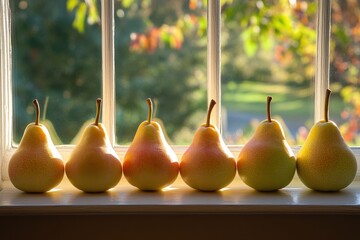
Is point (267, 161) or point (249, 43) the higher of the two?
point (249, 43)

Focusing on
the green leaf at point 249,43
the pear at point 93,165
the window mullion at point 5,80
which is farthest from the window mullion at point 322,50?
the window mullion at point 5,80

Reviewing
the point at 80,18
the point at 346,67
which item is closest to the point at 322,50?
the point at 346,67

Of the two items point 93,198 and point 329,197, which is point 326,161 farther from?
point 93,198

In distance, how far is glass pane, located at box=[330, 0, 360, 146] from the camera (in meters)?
1.40

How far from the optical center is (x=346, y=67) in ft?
4.63

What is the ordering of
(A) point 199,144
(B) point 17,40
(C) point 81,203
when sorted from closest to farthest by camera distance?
(C) point 81,203 → (A) point 199,144 → (B) point 17,40

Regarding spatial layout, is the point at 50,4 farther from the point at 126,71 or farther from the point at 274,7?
the point at 274,7

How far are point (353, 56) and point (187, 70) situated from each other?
40 cm

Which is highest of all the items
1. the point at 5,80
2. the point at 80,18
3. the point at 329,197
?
the point at 80,18

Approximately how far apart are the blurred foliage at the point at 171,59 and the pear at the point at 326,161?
0.63 feet

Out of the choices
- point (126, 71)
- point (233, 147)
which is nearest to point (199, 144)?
point (233, 147)

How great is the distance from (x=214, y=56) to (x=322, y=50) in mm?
252

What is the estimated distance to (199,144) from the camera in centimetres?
124

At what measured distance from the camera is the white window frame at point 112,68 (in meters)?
1.36
